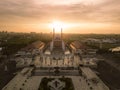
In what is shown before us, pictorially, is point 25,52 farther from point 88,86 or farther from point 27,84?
point 88,86

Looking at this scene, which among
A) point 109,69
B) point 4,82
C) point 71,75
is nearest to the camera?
point 4,82

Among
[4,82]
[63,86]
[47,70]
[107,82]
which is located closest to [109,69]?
[107,82]

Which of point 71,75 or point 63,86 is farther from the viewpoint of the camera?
point 71,75

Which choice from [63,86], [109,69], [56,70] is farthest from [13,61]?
[63,86]

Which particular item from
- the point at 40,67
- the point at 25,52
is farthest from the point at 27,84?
the point at 25,52

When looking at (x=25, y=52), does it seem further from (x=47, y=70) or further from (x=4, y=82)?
(x=4, y=82)

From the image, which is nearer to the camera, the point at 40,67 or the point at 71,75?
the point at 71,75

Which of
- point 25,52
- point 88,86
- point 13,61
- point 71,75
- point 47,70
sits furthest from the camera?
point 25,52

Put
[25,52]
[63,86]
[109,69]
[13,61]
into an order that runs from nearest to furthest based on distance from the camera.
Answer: [63,86] < [109,69] < [13,61] < [25,52]

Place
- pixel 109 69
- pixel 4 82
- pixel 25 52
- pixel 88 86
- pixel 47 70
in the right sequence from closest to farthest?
pixel 88 86
pixel 4 82
pixel 47 70
pixel 109 69
pixel 25 52
